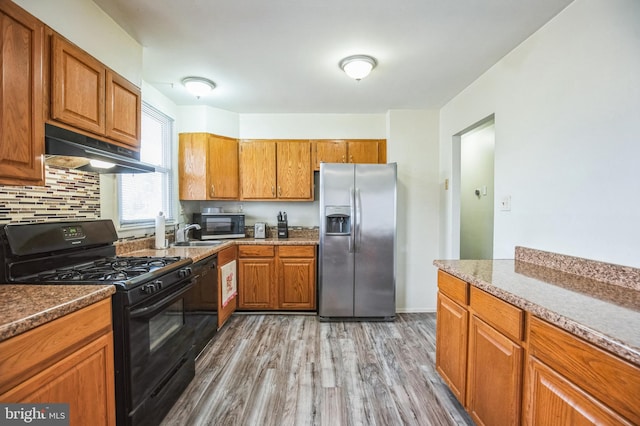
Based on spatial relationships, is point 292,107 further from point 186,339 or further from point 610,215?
point 610,215

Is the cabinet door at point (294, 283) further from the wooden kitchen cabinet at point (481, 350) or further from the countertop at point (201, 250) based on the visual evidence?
the wooden kitchen cabinet at point (481, 350)

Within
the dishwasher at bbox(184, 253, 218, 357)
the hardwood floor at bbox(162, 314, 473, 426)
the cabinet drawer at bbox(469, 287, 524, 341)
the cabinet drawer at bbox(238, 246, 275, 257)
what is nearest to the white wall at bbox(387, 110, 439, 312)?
the hardwood floor at bbox(162, 314, 473, 426)

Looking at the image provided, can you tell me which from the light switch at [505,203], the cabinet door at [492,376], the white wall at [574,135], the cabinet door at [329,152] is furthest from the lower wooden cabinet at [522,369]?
the cabinet door at [329,152]

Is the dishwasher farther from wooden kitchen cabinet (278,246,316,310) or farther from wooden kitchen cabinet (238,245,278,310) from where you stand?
wooden kitchen cabinet (278,246,316,310)

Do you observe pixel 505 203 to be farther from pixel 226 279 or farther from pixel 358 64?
pixel 226 279

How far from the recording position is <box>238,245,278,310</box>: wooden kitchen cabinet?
3.17 metres

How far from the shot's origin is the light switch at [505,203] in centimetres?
210

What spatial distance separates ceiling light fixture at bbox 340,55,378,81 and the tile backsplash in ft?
6.74

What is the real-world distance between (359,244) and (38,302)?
2.48m

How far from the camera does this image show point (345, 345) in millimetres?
2533

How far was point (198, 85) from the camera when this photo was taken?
2562mm

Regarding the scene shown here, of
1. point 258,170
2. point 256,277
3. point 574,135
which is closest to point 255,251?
point 256,277

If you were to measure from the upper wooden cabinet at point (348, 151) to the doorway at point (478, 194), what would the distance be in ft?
3.84

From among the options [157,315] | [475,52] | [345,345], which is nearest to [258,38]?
[475,52]
